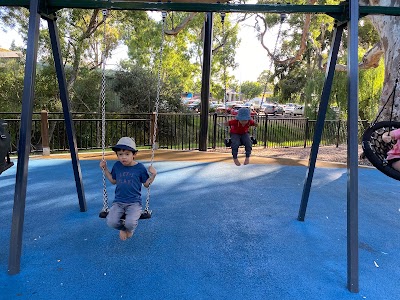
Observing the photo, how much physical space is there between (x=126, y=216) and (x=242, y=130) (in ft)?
9.30

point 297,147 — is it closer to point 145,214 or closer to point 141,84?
point 141,84

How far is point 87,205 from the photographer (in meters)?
4.24

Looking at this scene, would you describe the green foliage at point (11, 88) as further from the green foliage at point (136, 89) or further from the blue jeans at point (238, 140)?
the blue jeans at point (238, 140)

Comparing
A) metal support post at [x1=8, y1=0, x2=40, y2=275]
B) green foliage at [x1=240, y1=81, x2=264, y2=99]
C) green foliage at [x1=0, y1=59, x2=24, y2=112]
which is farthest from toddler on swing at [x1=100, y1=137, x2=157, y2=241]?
green foliage at [x1=240, y1=81, x2=264, y2=99]

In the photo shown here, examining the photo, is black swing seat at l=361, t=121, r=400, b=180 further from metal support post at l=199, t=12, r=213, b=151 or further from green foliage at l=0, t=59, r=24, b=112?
green foliage at l=0, t=59, r=24, b=112

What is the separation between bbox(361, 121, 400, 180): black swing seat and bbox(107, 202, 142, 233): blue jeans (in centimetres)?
232

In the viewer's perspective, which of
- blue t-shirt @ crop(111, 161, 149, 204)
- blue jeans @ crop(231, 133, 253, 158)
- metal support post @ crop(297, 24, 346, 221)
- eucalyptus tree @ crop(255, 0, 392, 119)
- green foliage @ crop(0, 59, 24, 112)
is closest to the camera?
blue t-shirt @ crop(111, 161, 149, 204)

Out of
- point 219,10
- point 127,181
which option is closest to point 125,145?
point 127,181

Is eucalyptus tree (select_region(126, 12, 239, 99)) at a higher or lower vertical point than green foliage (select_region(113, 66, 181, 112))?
higher

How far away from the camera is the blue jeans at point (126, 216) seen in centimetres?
278

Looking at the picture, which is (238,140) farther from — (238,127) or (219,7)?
(219,7)

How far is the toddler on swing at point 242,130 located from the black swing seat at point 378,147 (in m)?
1.83

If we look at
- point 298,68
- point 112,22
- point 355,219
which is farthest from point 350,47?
point 298,68

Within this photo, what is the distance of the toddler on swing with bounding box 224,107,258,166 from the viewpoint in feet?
16.8
